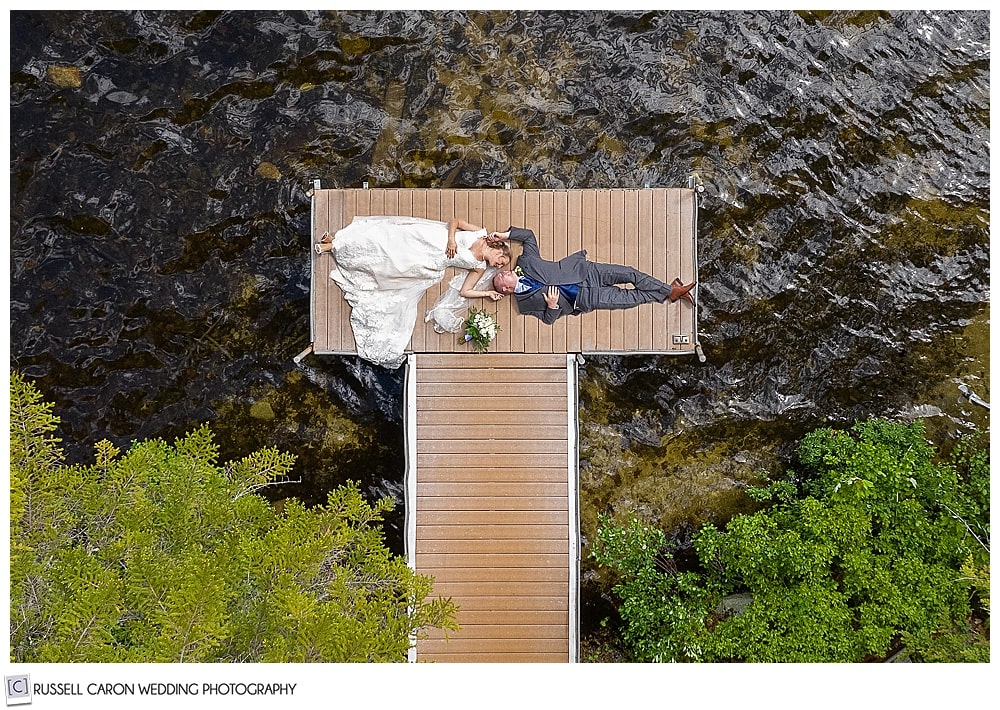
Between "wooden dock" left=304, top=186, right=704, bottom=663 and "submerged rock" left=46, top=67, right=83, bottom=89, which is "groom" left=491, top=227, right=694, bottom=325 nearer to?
"wooden dock" left=304, top=186, right=704, bottom=663

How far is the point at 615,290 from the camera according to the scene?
6.75 metres

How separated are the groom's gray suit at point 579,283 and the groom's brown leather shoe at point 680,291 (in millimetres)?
63

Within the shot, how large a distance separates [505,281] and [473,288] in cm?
36

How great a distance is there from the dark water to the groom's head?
4.64ft

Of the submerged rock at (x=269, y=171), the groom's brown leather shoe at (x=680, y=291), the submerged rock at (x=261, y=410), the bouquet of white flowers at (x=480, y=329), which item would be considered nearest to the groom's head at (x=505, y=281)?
the bouquet of white flowers at (x=480, y=329)

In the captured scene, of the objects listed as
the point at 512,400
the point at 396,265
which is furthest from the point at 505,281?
the point at 512,400

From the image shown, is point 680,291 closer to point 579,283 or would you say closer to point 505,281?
point 579,283

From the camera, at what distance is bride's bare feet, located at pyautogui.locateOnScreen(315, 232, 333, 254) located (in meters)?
6.73

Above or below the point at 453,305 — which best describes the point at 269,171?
above

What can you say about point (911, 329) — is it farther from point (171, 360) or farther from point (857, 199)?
point (171, 360)

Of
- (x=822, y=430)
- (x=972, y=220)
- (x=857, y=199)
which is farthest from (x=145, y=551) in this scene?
(x=972, y=220)

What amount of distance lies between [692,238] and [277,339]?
479 cm

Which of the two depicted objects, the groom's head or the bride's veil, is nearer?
the groom's head
